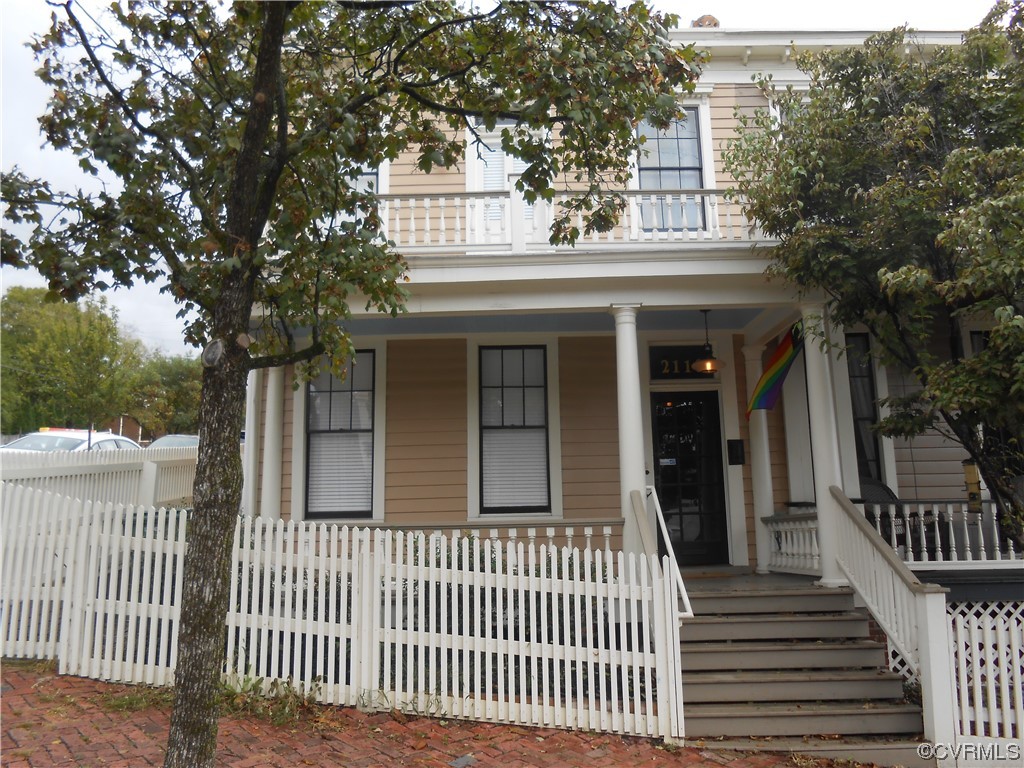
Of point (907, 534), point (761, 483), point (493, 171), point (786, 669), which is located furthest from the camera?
point (493, 171)

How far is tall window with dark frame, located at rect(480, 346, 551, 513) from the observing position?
983cm

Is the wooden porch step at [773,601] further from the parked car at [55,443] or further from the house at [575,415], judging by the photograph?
the parked car at [55,443]

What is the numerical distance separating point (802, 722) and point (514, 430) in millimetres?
5241

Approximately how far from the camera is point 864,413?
9836 mm

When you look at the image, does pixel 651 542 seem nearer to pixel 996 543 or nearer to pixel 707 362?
pixel 707 362

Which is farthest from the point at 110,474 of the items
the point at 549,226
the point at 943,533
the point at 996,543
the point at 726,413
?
the point at 996,543

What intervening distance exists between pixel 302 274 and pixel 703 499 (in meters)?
6.97

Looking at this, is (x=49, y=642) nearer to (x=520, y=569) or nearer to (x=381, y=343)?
(x=520, y=569)

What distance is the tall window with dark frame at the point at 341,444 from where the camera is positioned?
9805 millimetres

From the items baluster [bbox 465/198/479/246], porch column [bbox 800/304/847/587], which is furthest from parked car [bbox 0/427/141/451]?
porch column [bbox 800/304/847/587]

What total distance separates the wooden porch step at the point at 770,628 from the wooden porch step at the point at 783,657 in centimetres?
23

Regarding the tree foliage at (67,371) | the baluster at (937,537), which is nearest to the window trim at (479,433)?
the baluster at (937,537)

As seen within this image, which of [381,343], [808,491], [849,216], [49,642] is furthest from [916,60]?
[49,642]

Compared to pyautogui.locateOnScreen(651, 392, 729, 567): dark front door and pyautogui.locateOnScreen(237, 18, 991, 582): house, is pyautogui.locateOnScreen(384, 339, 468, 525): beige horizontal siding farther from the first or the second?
pyautogui.locateOnScreen(651, 392, 729, 567): dark front door
